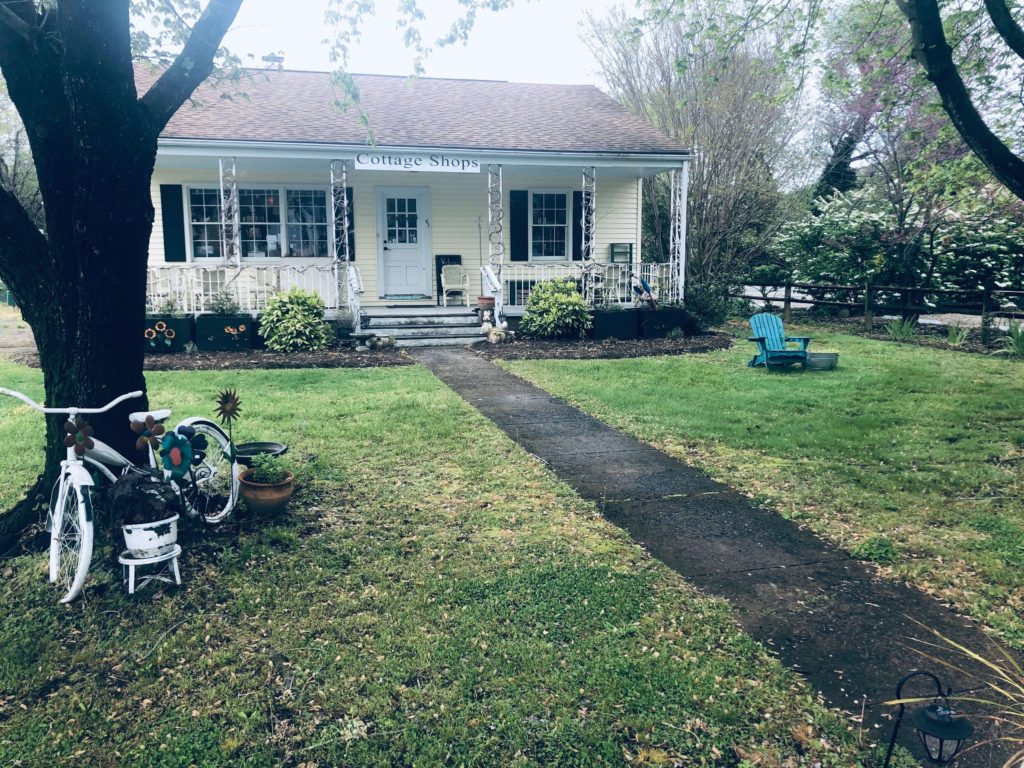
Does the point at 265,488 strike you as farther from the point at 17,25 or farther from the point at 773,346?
the point at 773,346

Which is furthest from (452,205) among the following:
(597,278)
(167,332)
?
(167,332)

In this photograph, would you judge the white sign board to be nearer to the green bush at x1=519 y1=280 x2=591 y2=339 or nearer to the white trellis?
the white trellis

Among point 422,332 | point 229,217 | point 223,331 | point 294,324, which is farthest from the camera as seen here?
point 229,217

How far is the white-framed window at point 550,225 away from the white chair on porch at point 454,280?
5.30 feet

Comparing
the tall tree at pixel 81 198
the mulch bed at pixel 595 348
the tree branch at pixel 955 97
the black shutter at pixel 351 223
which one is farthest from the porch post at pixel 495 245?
the tall tree at pixel 81 198

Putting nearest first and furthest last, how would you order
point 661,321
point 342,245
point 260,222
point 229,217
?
point 229,217 < point 342,245 < point 661,321 < point 260,222

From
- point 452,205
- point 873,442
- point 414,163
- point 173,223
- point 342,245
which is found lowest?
point 873,442

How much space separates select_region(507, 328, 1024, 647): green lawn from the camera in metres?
4.65

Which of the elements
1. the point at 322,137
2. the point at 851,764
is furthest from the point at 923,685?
the point at 322,137

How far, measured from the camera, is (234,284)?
1396 cm

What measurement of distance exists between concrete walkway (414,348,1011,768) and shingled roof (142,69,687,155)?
925 cm

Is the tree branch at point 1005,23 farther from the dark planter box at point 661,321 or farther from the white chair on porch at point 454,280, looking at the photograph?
the white chair on porch at point 454,280

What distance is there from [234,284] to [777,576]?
12.1 metres

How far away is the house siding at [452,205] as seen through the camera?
15148 millimetres
